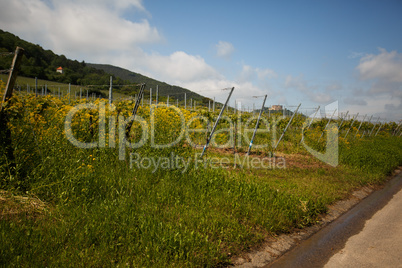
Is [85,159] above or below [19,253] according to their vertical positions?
above

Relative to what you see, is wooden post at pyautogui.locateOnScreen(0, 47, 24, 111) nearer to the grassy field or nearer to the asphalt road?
the grassy field

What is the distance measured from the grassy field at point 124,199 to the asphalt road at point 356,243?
392 millimetres

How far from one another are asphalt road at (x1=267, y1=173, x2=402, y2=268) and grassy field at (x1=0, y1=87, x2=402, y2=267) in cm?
39

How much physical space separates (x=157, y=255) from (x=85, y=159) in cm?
248

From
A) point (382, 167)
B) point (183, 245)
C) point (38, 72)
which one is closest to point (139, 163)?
point (183, 245)

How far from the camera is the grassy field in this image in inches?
98.4

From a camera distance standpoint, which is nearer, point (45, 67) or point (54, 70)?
point (45, 67)

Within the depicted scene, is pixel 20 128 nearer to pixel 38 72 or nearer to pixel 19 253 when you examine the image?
pixel 19 253

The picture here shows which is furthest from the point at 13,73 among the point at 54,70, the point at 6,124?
the point at 54,70

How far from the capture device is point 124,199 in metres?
3.44

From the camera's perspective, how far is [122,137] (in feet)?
17.1

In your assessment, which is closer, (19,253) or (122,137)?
(19,253)

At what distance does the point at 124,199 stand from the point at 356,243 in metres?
3.41

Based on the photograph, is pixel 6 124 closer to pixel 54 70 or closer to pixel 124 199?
pixel 124 199
